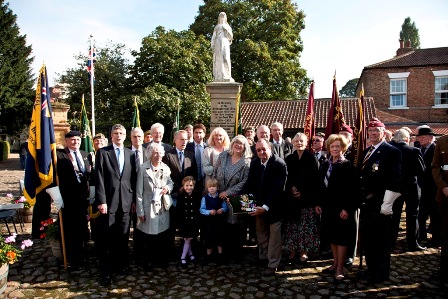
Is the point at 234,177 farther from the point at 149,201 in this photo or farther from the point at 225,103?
the point at 225,103

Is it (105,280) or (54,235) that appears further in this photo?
(54,235)

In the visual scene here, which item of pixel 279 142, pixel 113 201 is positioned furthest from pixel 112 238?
pixel 279 142

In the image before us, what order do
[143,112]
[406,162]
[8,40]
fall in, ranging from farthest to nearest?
[8,40] < [143,112] < [406,162]

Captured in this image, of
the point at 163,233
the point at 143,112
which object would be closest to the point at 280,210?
the point at 163,233

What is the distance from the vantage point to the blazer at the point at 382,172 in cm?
412

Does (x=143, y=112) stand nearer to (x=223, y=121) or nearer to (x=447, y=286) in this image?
(x=223, y=121)

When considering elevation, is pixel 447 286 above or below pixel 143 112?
below

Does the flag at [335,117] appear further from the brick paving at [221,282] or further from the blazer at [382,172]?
the brick paving at [221,282]

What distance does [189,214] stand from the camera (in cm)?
508

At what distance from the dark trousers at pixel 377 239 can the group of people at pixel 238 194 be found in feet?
0.04

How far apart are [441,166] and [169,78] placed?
701 inches

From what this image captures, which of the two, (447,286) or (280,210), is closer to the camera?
(447,286)

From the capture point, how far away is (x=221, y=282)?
4324mm

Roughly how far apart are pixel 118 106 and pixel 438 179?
19082 millimetres
